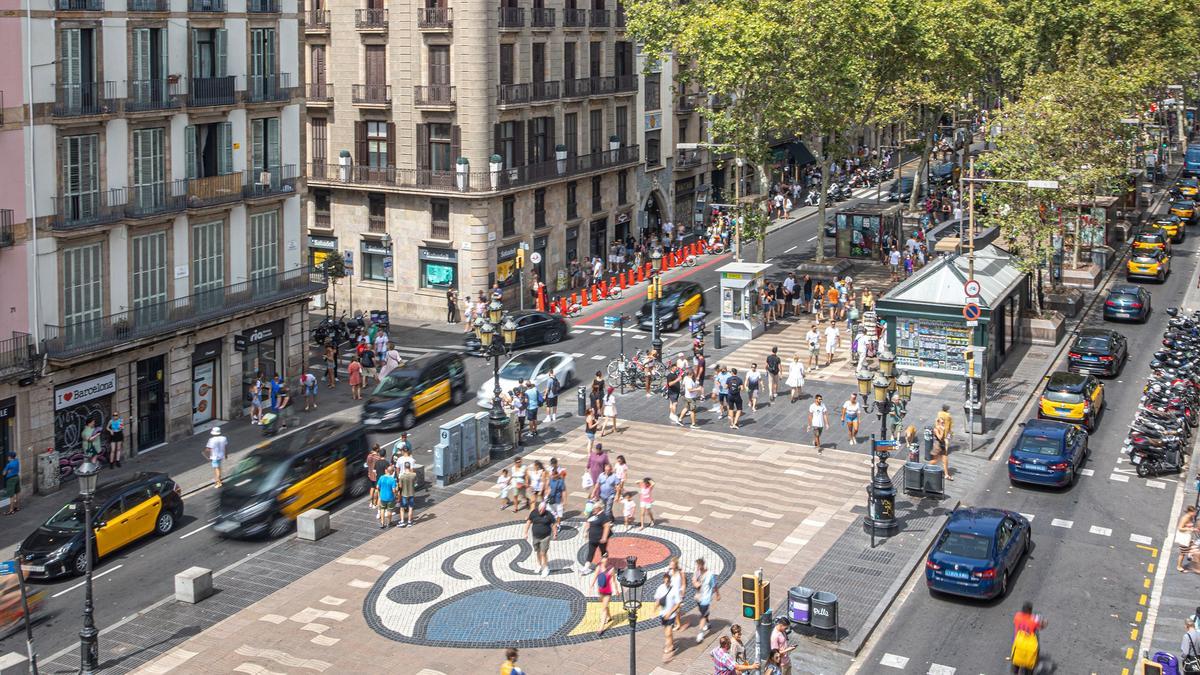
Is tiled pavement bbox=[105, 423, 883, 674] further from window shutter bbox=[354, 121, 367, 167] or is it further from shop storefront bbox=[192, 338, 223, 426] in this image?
window shutter bbox=[354, 121, 367, 167]

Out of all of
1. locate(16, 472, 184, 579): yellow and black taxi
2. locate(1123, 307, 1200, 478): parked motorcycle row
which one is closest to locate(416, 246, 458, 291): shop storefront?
locate(16, 472, 184, 579): yellow and black taxi

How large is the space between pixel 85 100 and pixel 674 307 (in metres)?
26.8

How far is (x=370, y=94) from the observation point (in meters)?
65.1

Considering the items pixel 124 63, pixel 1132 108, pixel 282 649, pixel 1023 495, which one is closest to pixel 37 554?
pixel 282 649

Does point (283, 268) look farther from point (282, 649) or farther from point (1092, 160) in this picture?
point (1092, 160)

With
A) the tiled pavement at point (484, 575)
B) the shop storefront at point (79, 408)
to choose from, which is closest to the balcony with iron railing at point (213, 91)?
the shop storefront at point (79, 408)

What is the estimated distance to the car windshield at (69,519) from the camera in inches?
1341

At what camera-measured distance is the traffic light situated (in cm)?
2542

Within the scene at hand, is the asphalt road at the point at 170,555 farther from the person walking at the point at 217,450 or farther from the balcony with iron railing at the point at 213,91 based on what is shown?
the balcony with iron railing at the point at 213,91

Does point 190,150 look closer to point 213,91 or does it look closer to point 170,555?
point 213,91

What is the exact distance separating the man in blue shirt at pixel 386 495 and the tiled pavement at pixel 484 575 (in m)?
0.52

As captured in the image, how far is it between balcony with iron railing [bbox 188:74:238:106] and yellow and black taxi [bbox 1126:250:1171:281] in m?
43.6

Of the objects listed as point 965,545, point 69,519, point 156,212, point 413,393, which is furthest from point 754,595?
point 156,212

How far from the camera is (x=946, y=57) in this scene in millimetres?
75000
